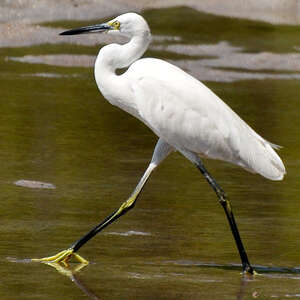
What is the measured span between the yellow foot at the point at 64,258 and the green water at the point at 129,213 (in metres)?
0.10

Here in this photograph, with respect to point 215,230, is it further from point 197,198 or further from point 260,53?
point 260,53

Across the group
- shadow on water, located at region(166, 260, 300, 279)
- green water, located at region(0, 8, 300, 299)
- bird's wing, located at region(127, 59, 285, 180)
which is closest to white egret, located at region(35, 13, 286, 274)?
bird's wing, located at region(127, 59, 285, 180)

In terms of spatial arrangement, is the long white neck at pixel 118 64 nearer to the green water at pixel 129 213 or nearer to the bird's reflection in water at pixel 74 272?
the green water at pixel 129 213

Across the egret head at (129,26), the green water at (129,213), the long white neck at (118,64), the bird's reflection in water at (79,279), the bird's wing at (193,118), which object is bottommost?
the green water at (129,213)

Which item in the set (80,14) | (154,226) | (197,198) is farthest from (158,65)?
(80,14)

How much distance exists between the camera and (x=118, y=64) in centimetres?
746

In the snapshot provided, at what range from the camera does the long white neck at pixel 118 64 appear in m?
7.42

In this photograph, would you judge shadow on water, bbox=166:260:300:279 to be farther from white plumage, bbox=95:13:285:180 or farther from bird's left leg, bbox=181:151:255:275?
white plumage, bbox=95:13:285:180

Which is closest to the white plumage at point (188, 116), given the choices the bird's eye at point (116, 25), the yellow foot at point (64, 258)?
the bird's eye at point (116, 25)

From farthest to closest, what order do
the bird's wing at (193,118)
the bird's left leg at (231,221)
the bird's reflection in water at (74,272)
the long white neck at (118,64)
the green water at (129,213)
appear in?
the long white neck at (118,64) → the bird's wing at (193,118) → the bird's left leg at (231,221) → the green water at (129,213) → the bird's reflection in water at (74,272)

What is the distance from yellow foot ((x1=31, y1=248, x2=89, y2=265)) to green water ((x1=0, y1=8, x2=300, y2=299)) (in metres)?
0.10

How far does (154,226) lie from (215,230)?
1.22 ft

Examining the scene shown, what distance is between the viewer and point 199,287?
264 inches

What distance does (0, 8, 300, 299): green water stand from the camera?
6777 mm
